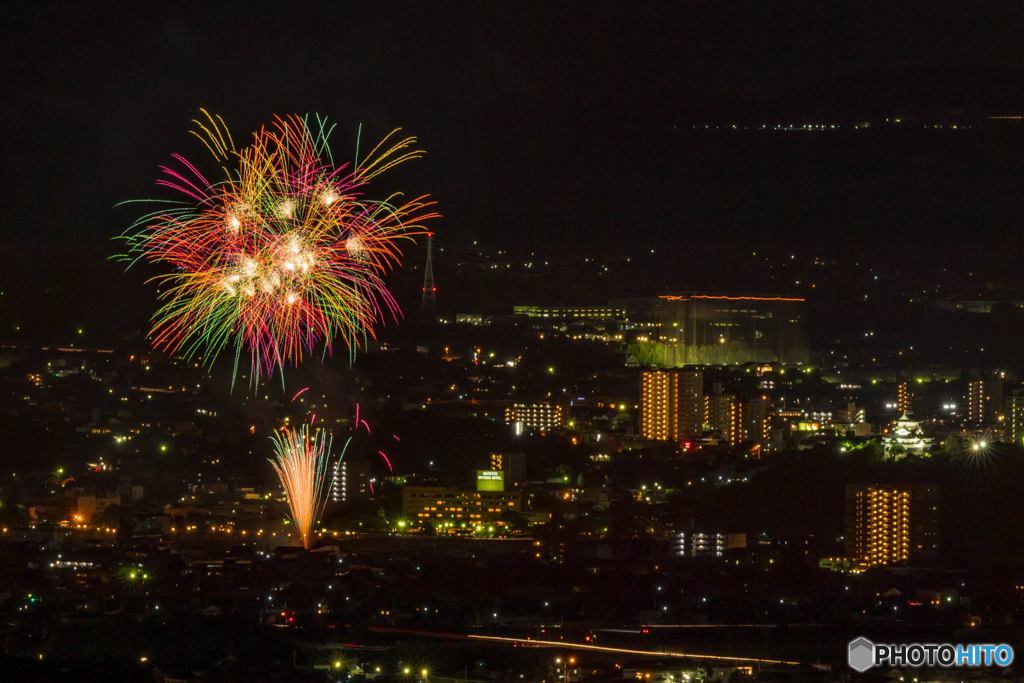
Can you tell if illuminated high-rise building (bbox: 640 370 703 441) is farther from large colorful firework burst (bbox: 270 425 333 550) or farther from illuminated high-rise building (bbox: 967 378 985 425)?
large colorful firework burst (bbox: 270 425 333 550)

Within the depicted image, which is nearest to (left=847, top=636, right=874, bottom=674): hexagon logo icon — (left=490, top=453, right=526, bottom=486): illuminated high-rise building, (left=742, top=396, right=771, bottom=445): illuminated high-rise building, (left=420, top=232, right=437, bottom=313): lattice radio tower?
(left=490, top=453, right=526, bottom=486): illuminated high-rise building

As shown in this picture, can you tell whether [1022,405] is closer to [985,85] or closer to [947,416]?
[947,416]

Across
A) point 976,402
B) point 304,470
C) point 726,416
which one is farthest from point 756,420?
point 304,470

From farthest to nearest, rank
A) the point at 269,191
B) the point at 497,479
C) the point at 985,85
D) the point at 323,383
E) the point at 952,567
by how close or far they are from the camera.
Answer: the point at 985,85 < the point at 323,383 < the point at 497,479 < the point at 952,567 < the point at 269,191

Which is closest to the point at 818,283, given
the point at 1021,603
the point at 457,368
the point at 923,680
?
the point at 457,368
